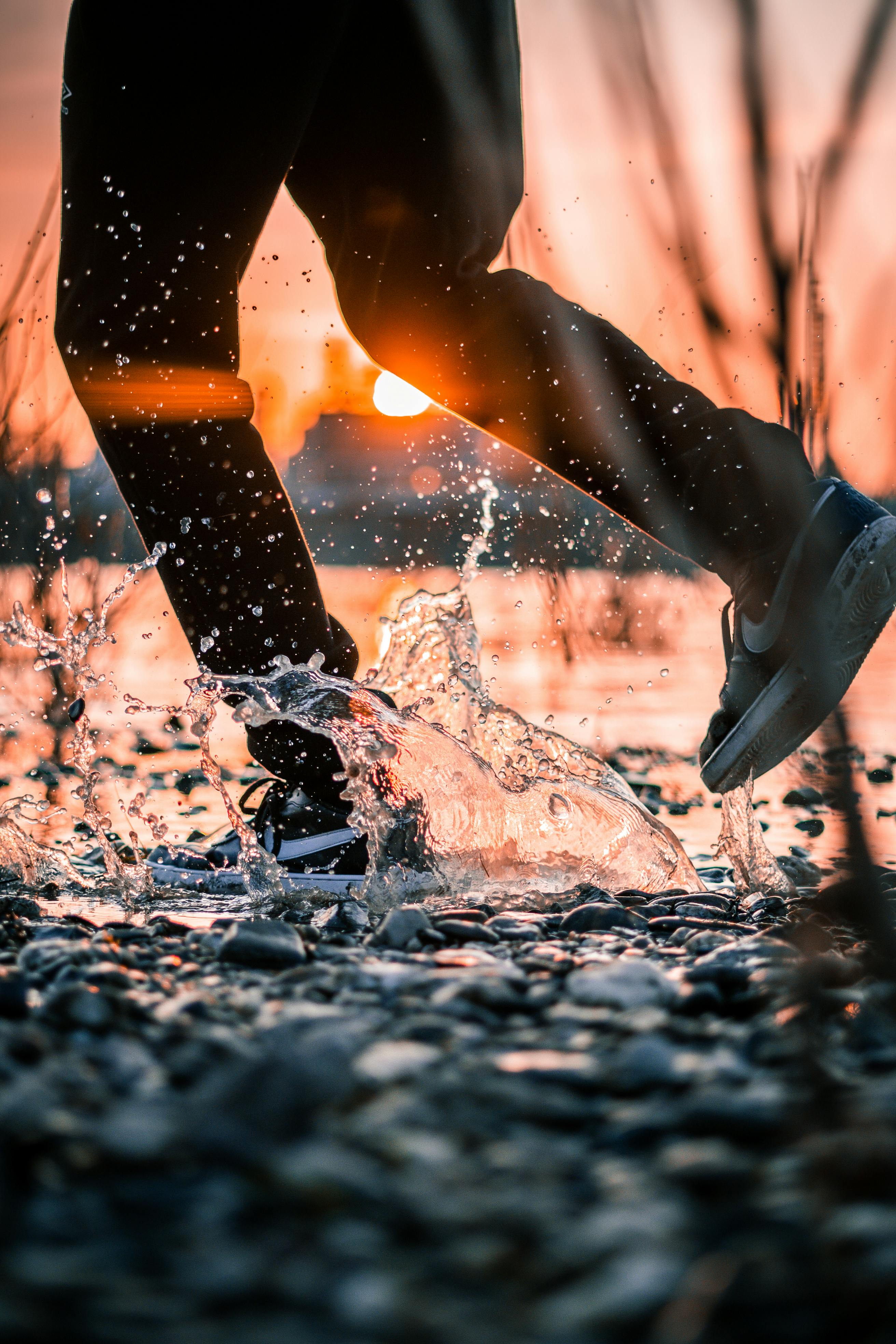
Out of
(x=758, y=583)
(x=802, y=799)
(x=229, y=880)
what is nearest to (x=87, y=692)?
(x=229, y=880)

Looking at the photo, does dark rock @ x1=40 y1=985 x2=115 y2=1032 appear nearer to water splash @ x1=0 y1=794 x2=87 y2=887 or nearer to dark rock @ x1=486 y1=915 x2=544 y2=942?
dark rock @ x1=486 y1=915 x2=544 y2=942

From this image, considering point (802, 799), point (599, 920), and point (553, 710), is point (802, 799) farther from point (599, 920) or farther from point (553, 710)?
point (599, 920)

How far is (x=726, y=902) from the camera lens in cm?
173

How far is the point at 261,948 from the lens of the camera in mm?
1251

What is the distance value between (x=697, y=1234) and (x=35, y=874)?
182cm

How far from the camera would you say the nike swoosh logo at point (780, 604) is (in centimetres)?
181

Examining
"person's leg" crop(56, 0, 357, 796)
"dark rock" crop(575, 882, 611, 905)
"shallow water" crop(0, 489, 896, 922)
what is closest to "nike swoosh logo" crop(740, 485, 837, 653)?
"shallow water" crop(0, 489, 896, 922)

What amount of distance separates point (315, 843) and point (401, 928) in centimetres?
68

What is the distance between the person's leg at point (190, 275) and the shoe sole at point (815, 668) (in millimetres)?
779

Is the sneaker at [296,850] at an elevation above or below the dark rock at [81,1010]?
Result: above

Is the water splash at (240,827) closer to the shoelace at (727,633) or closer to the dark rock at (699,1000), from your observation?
the shoelace at (727,633)

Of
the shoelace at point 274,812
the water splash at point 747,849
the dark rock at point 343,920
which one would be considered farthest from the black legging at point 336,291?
the water splash at point 747,849

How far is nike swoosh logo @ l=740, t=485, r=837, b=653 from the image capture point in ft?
5.95

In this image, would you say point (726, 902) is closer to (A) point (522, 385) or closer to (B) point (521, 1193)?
(A) point (522, 385)
